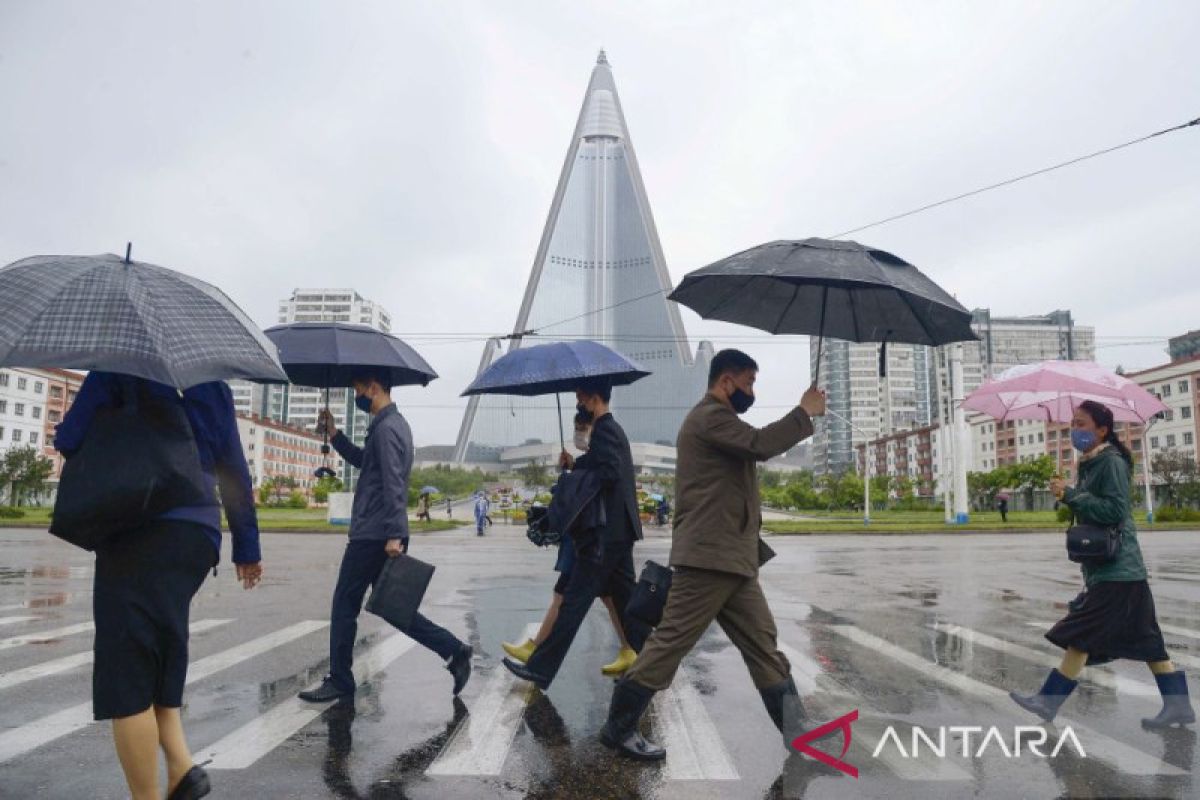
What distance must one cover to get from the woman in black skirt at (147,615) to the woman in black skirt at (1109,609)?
13.3 feet

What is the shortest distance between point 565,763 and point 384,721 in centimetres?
118

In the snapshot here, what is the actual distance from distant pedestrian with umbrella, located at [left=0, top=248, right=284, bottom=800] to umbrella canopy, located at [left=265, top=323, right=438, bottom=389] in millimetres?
2202

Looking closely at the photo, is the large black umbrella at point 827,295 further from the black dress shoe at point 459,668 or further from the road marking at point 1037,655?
the road marking at point 1037,655

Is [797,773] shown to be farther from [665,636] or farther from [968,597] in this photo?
[968,597]

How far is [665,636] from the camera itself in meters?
3.90

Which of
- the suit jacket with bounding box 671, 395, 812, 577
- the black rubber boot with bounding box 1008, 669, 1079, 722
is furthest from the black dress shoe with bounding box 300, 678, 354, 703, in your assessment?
the black rubber boot with bounding box 1008, 669, 1079, 722

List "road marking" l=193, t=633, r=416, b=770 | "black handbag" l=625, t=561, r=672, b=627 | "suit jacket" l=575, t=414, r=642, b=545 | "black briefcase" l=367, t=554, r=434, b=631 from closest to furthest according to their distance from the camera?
"road marking" l=193, t=633, r=416, b=770 < "black handbag" l=625, t=561, r=672, b=627 < "black briefcase" l=367, t=554, r=434, b=631 < "suit jacket" l=575, t=414, r=642, b=545

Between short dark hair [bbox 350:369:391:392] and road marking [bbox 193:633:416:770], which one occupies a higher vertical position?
short dark hair [bbox 350:369:391:392]

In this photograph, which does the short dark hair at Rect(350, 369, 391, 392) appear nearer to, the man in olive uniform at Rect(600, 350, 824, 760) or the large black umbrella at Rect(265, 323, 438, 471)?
the large black umbrella at Rect(265, 323, 438, 471)

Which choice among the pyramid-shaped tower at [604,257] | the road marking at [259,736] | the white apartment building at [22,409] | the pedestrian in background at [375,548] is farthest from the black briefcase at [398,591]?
the pyramid-shaped tower at [604,257]

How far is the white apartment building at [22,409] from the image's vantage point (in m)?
74.2

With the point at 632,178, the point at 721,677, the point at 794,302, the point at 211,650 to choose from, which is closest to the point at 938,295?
the point at 794,302

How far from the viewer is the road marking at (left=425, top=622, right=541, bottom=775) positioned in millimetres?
3725

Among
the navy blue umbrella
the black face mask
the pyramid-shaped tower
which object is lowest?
the black face mask
